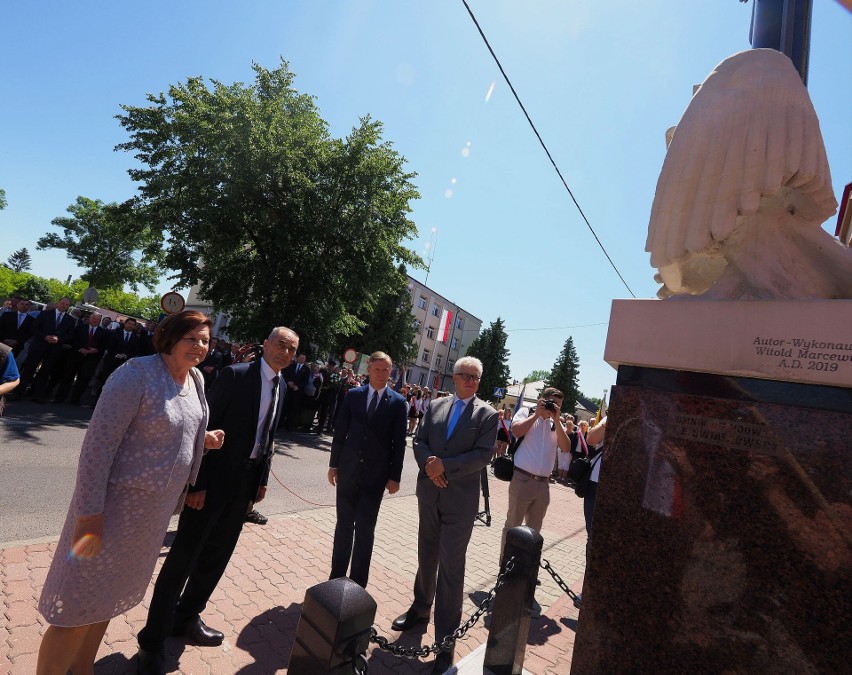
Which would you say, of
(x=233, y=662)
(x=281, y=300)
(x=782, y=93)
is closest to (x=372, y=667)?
(x=233, y=662)

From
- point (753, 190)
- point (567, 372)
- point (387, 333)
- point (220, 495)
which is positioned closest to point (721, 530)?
point (753, 190)

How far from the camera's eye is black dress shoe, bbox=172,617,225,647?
3.04 meters

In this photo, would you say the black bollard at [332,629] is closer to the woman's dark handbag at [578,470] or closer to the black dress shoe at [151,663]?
the black dress shoe at [151,663]

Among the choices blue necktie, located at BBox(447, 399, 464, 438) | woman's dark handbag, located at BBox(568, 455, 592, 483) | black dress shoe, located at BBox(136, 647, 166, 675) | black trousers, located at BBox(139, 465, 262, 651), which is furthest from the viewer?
woman's dark handbag, located at BBox(568, 455, 592, 483)

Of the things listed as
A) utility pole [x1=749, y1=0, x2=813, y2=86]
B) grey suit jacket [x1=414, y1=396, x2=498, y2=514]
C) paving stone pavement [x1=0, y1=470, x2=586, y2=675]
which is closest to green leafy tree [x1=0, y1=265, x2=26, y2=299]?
paving stone pavement [x1=0, y1=470, x2=586, y2=675]

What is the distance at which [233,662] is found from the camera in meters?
2.90

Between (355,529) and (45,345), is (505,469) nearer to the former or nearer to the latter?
(355,529)

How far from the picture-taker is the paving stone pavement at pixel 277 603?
2.82 meters

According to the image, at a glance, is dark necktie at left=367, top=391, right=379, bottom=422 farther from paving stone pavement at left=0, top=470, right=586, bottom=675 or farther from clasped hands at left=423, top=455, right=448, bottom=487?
paving stone pavement at left=0, top=470, right=586, bottom=675

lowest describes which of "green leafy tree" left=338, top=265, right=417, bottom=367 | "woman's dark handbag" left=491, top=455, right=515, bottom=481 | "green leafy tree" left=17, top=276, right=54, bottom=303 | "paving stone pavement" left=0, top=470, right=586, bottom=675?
"paving stone pavement" left=0, top=470, right=586, bottom=675

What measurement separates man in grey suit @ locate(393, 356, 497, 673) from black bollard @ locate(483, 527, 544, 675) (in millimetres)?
695

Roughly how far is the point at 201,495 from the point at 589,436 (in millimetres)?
3624

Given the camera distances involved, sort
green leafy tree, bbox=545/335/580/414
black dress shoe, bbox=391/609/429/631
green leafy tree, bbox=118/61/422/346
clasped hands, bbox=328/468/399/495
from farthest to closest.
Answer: green leafy tree, bbox=545/335/580/414 → green leafy tree, bbox=118/61/422/346 → clasped hands, bbox=328/468/399/495 → black dress shoe, bbox=391/609/429/631

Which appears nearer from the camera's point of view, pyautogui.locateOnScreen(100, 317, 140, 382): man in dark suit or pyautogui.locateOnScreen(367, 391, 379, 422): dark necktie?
pyautogui.locateOnScreen(367, 391, 379, 422): dark necktie
